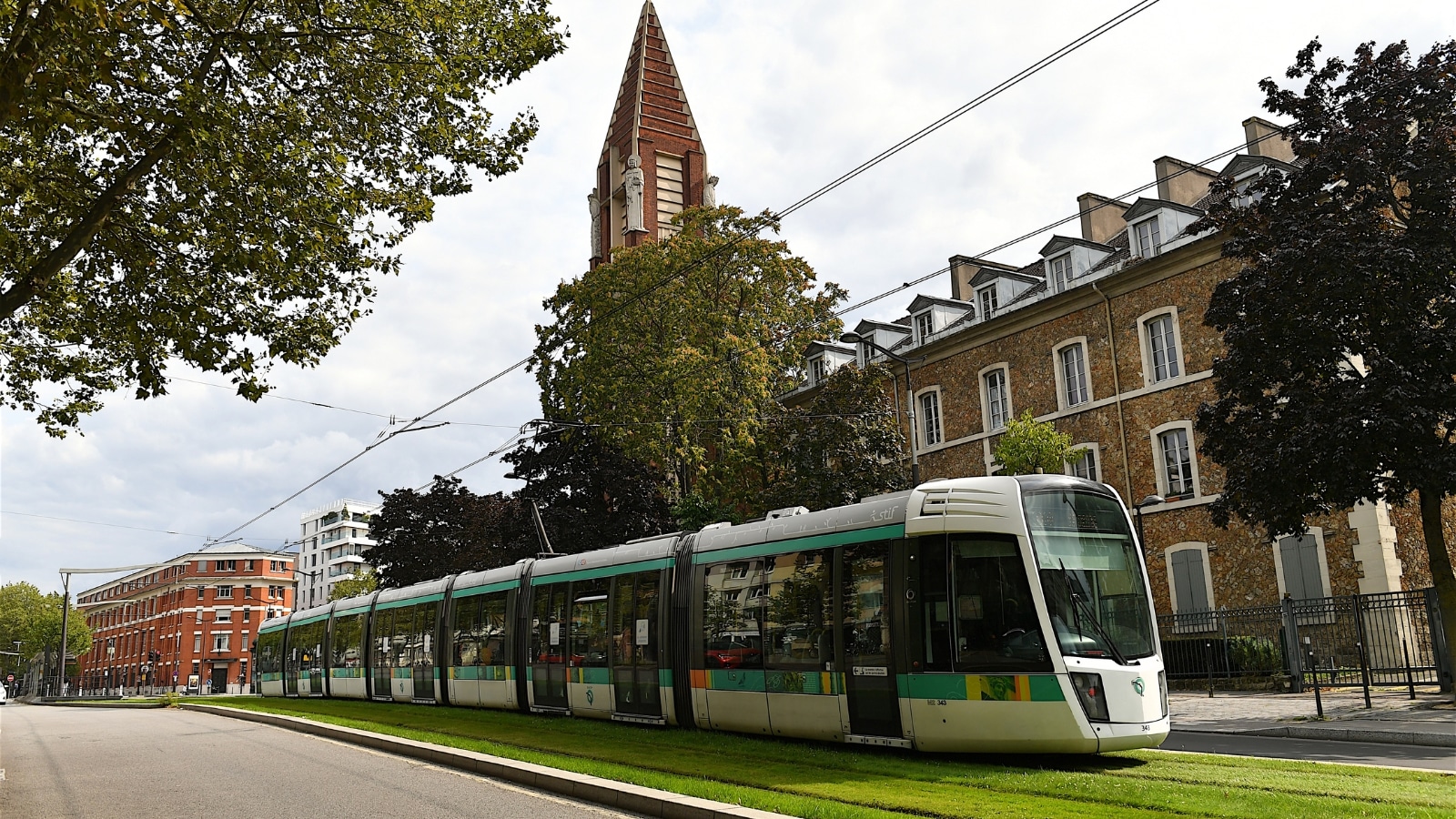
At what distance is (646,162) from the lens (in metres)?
61.4

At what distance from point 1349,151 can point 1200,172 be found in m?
16.3

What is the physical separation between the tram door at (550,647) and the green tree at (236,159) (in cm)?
627

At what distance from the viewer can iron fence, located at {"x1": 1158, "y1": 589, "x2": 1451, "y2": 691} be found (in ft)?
66.7

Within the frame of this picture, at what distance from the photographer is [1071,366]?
1312 inches

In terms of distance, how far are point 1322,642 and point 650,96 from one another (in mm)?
48983

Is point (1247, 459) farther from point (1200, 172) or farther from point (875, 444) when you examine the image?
point (1200, 172)

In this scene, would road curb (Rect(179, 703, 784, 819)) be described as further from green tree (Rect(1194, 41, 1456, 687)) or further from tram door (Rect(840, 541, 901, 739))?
green tree (Rect(1194, 41, 1456, 687))

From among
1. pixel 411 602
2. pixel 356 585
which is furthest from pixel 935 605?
pixel 356 585

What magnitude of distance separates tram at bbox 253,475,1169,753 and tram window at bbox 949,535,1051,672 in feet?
0.04

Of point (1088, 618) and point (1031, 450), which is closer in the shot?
point (1088, 618)

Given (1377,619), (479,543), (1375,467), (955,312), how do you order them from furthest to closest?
(479,543) < (955,312) < (1377,619) < (1375,467)

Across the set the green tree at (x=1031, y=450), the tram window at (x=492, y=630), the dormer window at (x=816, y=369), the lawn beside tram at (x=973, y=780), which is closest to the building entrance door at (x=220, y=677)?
the dormer window at (x=816, y=369)

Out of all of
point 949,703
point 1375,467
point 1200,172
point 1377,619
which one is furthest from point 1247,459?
point 1200,172

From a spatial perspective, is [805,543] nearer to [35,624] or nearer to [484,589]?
[484,589]
